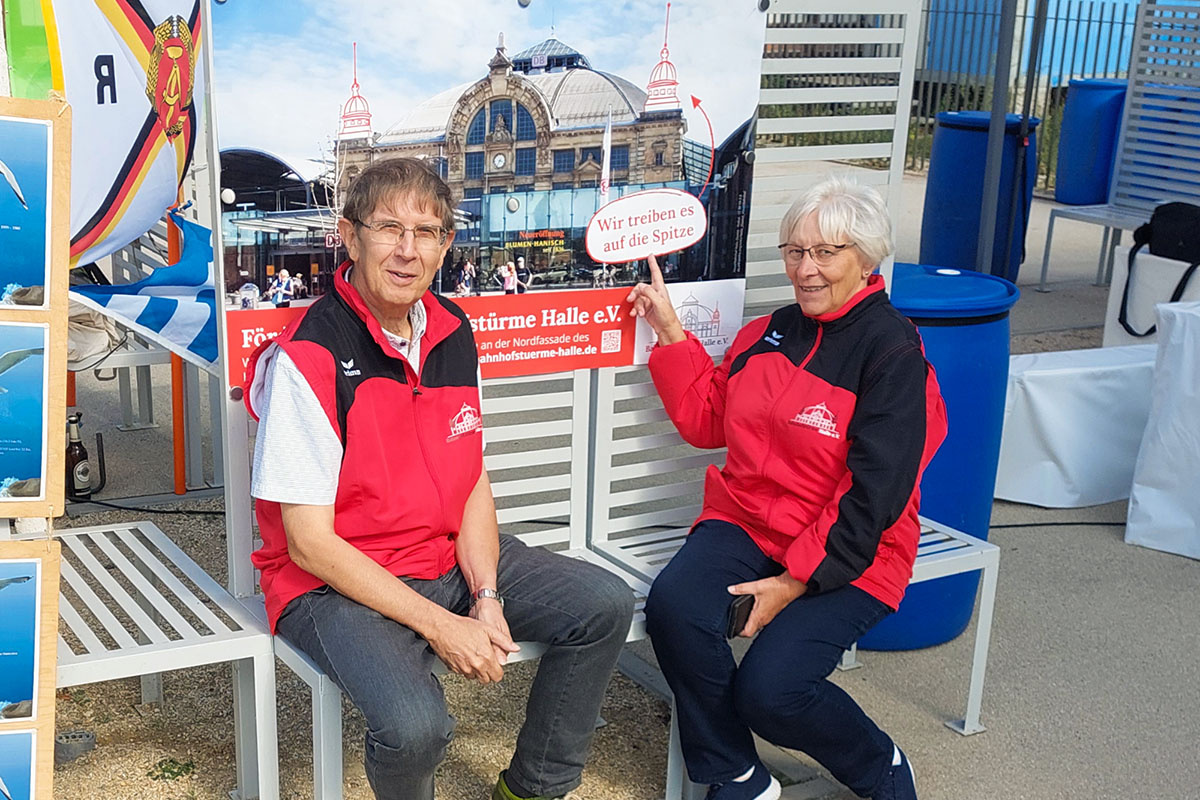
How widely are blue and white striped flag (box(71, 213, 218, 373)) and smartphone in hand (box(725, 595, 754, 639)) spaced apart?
1515 millimetres

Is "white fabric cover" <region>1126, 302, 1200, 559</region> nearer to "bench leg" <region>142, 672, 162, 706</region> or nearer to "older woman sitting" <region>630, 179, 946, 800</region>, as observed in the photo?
"older woman sitting" <region>630, 179, 946, 800</region>

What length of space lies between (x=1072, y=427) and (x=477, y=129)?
3.06 m

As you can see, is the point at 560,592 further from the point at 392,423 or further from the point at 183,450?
the point at 183,450

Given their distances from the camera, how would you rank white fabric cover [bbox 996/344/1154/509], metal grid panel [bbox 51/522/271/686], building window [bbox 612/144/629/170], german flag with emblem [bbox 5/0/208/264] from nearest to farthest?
metal grid panel [bbox 51/522/271/686] < building window [bbox 612/144/629/170] < german flag with emblem [bbox 5/0/208/264] < white fabric cover [bbox 996/344/1154/509]

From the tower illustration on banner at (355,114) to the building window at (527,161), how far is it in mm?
385

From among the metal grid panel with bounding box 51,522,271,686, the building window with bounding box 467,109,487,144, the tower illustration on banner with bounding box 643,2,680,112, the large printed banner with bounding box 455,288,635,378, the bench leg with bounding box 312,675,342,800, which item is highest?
the tower illustration on banner with bounding box 643,2,680,112

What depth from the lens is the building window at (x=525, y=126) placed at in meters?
3.00

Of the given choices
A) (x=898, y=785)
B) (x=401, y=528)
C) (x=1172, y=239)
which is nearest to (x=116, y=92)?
(x=401, y=528)

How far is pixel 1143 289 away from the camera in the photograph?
6.50 meters

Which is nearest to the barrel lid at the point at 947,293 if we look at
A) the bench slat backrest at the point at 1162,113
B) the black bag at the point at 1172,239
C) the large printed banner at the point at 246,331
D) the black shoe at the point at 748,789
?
the black shoe at the point at 748,789

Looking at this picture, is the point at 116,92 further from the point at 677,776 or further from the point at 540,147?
the point at 677,776

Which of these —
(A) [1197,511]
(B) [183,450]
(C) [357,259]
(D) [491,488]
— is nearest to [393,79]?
(C) [357,259]

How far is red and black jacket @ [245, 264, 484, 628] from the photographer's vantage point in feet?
8.37

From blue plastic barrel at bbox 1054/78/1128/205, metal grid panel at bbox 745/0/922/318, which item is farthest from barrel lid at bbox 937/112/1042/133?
metal grid panel at bbox 745/0/922/318
